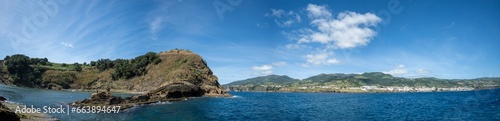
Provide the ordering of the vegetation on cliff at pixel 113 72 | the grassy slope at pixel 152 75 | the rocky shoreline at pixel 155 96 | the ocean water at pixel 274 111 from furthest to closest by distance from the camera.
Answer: the vegetation on cliff at pixel 113 72 < the grassy slope at pixel 152 75 < the rocky shoreline at pixel 155 96 < the ocean water at pixel 274 111

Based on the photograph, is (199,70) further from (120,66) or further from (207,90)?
(120,66)

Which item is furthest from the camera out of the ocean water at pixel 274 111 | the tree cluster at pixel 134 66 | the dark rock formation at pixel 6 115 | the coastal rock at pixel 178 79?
the tree cluster at pixel 134 66

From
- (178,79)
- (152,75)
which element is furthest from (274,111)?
(152,75)

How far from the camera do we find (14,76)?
162750 mm

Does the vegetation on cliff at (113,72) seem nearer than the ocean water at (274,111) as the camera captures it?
No

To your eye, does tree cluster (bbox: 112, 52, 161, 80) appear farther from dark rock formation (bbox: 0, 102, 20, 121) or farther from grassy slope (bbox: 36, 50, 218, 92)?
dark rock formation (bbox: 0, 102, 20, 121)

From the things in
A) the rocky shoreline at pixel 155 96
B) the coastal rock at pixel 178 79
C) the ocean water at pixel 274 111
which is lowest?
the ocean water at pixel 274 111

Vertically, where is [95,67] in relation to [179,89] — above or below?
above

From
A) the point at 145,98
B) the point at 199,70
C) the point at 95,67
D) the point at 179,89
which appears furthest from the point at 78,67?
the point at 145,98

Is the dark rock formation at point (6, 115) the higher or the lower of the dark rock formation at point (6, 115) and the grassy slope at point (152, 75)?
the lower

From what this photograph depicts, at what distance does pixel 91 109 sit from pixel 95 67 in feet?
489

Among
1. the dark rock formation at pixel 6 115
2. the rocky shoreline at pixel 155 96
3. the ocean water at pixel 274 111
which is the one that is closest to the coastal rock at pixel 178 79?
the rocky shoreline at pixel 155 96

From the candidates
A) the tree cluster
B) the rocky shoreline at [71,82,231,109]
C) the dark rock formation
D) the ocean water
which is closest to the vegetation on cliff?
the tree cluster

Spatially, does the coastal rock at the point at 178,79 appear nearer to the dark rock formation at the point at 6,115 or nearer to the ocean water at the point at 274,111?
the ocean water at the point at 274,111
